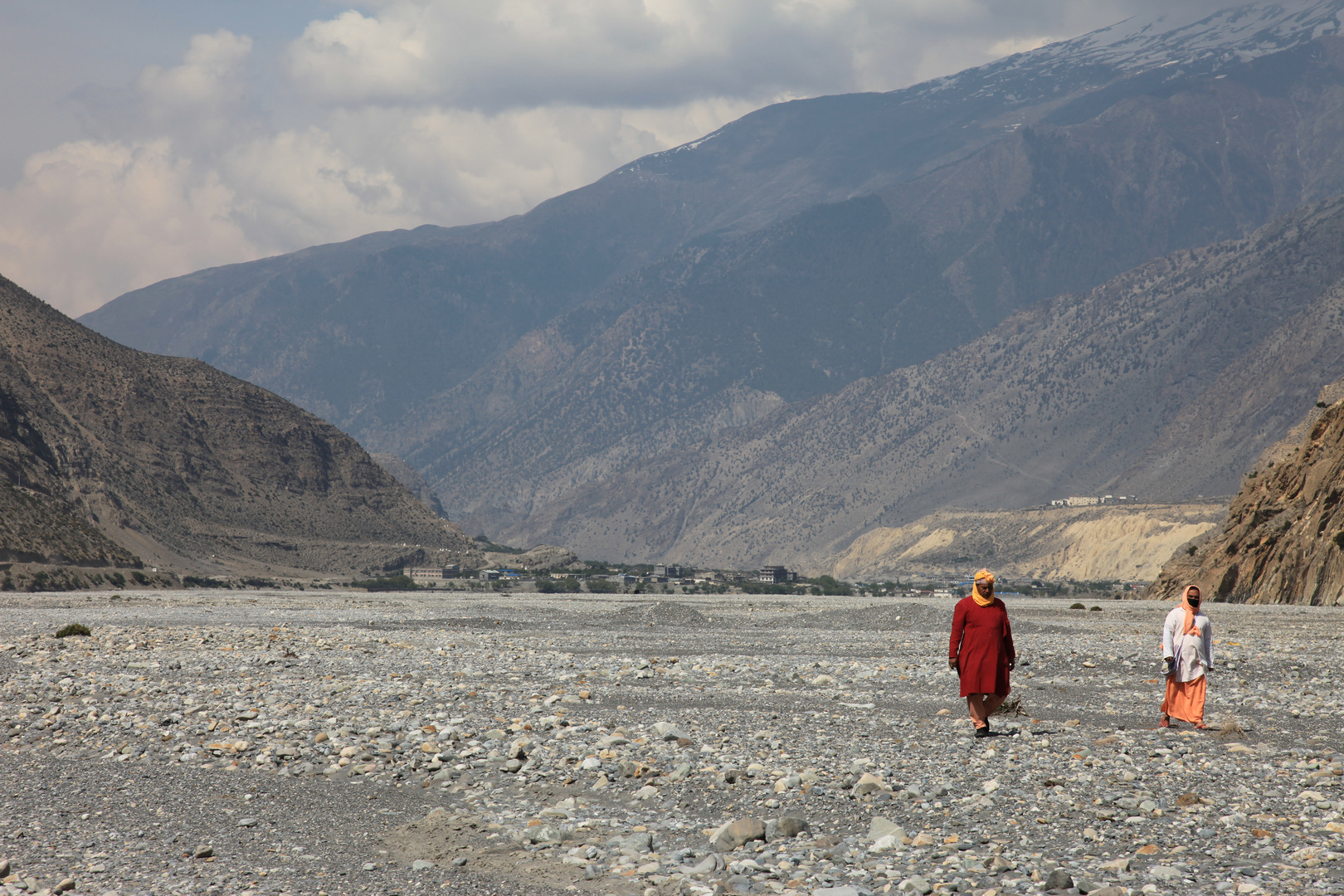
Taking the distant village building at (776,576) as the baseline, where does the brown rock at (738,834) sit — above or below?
above

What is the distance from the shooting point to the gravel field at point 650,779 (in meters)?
10.2

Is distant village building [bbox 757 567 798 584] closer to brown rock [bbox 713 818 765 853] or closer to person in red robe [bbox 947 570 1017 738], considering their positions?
person in red robe [bbox 947 570 1017 738]

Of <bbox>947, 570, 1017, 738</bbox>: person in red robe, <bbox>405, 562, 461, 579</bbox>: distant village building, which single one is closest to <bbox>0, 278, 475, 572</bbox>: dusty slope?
<bbox>405, 562, 461, 579</bbox>: distant village building

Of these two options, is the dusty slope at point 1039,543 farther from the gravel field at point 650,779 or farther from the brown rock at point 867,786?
the brown rock at point 867,786

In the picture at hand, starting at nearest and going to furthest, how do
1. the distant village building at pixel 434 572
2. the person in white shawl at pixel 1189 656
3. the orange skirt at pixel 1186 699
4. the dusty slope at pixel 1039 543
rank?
1. the person in white shawl at pixel 1189 656
2. the orange skirt at pixel 1186 699
3. the distant village building at pixel 434 572
4. the dusty slope at pixel 1039 543

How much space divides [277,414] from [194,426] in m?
13.4

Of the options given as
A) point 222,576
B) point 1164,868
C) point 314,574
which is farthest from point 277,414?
point 1164,868

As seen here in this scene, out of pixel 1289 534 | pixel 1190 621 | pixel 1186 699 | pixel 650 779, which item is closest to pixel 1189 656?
pixel 1190 621

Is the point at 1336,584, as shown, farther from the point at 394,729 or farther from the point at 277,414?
the point at 277,414

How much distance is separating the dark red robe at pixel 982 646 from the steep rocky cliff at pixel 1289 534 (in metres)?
38.7

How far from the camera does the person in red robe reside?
47.5 feet

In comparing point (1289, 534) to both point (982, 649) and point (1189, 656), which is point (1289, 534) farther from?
point (982, 649)

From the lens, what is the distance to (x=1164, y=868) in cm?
953

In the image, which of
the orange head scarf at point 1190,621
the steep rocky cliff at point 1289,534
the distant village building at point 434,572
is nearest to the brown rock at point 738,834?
the orange head scarf at point 1190,621
